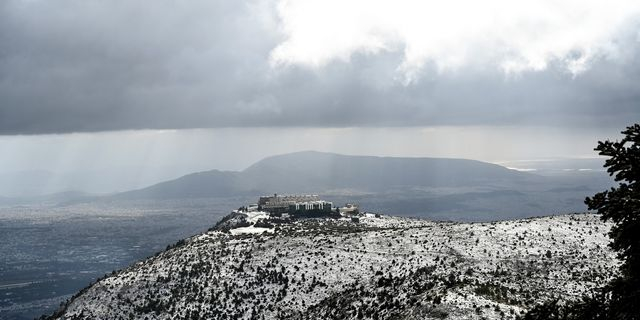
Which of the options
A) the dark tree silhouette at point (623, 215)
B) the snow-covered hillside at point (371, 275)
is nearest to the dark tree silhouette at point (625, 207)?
the dark tree silhouette at point (623, 215)

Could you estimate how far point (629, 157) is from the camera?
15.5m

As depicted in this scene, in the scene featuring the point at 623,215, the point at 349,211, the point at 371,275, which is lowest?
the point at 371,275

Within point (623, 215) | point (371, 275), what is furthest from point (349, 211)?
point (623, 215)

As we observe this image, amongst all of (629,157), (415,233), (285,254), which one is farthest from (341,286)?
(629,157)

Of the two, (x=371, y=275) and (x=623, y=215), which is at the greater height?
(x=623, y=215)

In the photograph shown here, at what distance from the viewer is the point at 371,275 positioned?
79188 millimetres

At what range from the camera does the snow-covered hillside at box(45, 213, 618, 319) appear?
61453mm

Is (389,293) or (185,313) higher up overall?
(389,293)

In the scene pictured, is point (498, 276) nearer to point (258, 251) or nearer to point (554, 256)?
point (554, 256)

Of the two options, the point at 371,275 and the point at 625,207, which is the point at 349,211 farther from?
the point at 625,207

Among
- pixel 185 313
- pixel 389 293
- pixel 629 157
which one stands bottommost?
pixel 185 313

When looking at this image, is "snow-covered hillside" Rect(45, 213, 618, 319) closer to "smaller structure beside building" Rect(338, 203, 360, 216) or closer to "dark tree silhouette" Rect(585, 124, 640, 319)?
"dark tree silhouette" Rect(585, 124, 640, 319)

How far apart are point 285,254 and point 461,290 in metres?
43.4

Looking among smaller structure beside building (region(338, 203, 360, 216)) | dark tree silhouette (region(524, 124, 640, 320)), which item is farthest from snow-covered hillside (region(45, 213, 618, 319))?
smaller structure beside building (region(338, 203, 360, 216))
